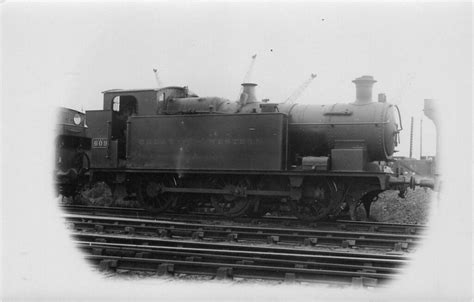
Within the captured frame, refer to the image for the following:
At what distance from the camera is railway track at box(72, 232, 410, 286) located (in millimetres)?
5922

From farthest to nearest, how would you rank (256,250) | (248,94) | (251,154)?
1. (248,94)
2. (251,154)
3. (256,250)

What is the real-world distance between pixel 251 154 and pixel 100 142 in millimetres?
4051

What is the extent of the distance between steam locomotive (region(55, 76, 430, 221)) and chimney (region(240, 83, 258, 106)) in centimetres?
2

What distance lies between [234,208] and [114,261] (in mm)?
4743

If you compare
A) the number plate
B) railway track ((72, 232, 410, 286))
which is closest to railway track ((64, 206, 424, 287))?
railway track ((72, 232, 410, 286))

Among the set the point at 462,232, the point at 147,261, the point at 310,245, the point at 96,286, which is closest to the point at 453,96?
the point at 462,232

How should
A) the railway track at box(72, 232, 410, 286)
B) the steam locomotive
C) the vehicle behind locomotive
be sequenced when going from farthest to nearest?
1. the vehicle behind locomotive
2. the steam locomotive
3. the railway track at box(72, 232, 410, 286)

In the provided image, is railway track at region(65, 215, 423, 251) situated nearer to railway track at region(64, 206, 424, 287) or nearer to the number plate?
railway track at region(64, 206, 424, 287)

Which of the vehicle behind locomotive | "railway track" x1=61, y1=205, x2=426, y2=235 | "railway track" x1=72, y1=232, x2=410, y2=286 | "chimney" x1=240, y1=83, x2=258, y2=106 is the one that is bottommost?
"railway track" x1=61, y1=205, x2=426, y2=235

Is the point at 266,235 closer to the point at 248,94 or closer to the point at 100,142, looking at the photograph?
the point at 248,94

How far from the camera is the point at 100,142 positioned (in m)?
12.4

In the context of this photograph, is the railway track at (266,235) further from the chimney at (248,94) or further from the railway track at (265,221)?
the chimney at (248,94)

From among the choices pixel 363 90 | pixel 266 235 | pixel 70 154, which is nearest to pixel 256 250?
pixel 266 235

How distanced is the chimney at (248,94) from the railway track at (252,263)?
4632 millimetres
